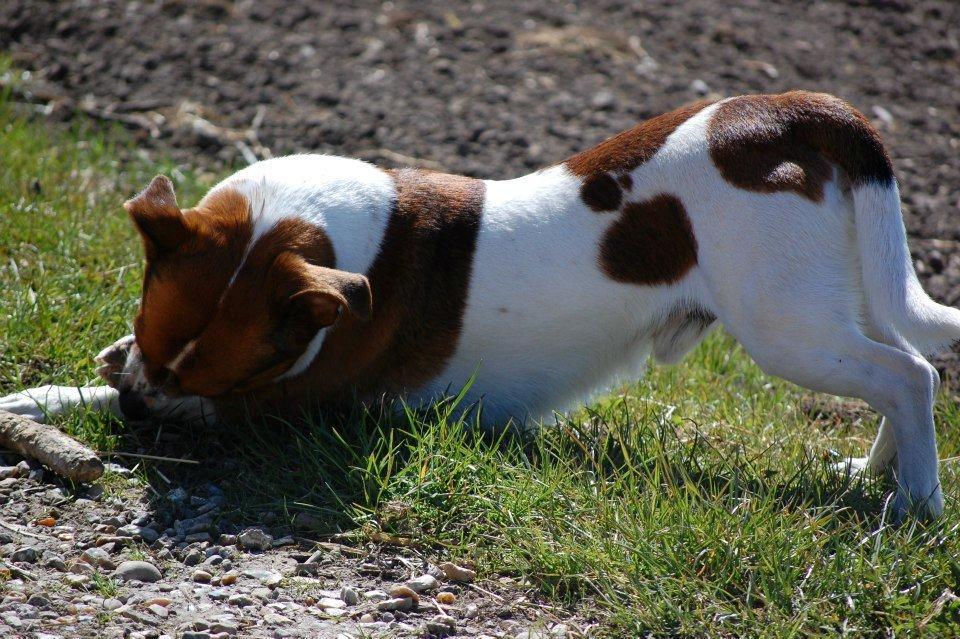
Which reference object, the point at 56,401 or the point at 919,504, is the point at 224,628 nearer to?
the point at 56,401

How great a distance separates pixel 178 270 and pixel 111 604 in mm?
1115

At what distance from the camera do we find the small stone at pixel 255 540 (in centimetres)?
334

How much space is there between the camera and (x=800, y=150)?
381cm

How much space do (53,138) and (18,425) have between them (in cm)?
322

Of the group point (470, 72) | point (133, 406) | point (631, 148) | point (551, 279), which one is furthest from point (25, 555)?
point (470, 72)

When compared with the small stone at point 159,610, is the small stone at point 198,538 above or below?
below

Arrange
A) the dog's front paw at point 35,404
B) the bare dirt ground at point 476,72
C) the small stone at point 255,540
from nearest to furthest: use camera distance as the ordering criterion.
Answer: the small stone at point 255,540 → the dog's front paw at point 35,404 → the bare dirt ground at point 476,72

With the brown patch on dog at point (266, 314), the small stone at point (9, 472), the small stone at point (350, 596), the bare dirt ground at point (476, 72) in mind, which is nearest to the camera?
the small stone at point (350, 596)

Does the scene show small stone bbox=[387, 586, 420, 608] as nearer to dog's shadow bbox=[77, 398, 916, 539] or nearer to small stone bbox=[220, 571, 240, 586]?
dog's shadow bbox=[77, 398, 916, 539]

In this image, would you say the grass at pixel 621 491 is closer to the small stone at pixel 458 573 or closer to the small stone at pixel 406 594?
the small stone at pixel 458 573

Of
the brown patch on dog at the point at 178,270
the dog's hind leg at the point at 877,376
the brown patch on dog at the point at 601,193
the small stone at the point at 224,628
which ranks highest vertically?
the brown patch on dog at the point at 601,193

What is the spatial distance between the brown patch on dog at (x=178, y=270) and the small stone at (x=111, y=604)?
2.96ft

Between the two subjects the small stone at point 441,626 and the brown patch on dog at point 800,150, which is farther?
the brown patch on dog at point 800,150

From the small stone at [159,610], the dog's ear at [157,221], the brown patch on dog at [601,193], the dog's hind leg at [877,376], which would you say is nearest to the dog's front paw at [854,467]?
the dog's hind leg at [877,376]
